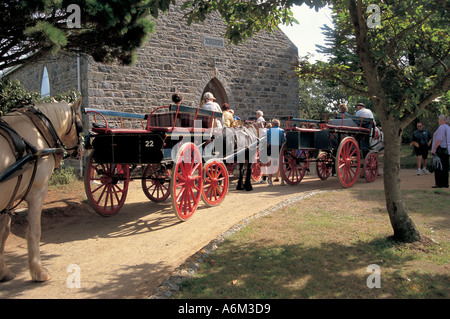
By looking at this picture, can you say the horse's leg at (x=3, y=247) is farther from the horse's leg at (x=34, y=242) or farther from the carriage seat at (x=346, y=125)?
the carriage seat at (x=346, y=125)

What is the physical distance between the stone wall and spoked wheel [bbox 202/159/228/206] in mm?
4611

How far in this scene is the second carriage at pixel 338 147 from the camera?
8836 millimetres

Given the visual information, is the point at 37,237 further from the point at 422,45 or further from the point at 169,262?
the point at 422,45

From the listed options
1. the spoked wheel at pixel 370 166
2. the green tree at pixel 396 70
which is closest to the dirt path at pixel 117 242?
the green tree at pixel 396 70

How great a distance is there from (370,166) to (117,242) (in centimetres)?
778

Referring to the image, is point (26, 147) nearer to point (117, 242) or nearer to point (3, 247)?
point (3, 247)


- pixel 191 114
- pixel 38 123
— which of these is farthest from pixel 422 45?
pixel 38 123

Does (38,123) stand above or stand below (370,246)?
above

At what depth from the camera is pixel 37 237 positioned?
3811mm

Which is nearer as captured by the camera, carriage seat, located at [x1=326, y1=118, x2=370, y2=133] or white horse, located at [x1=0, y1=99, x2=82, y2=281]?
white horse, located at [x1=0, y1=99, x2=82, y2=281]

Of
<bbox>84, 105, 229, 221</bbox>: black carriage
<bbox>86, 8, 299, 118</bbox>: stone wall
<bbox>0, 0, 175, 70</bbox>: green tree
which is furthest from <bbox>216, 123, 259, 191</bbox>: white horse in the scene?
<bbox>0, 0, 175, 70</bbox>: green tree

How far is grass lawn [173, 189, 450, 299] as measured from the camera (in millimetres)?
3324

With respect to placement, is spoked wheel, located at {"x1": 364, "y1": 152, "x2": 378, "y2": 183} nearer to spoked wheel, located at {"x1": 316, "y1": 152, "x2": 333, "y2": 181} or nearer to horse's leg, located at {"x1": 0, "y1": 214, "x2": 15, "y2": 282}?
spoked wheel, located at {"x1": 316, "y1": 152, "x2": 333, "y2": 181}
